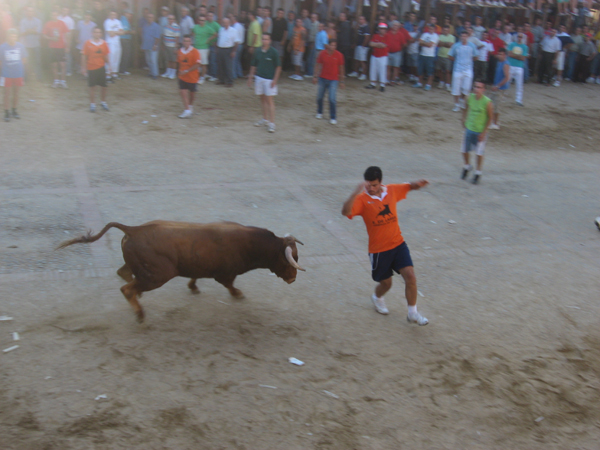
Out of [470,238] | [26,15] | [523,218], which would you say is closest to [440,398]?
[470,238]

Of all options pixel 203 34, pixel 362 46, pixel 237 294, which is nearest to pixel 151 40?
pixel 203 34

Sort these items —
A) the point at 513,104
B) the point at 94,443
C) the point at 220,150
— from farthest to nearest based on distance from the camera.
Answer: the point at 513,104 < the point at 220,150 < the point at 94,443

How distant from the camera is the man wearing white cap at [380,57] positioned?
16.5 metres

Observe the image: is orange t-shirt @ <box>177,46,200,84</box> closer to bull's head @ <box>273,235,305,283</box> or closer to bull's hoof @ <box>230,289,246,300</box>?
bull's hoof @ <box>230,289,246,300</box>

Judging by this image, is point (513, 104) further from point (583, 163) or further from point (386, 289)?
point (386, 289)

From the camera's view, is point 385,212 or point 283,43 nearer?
point 385,212

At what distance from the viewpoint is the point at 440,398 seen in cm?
498

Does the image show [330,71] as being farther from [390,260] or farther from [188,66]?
[390,260]

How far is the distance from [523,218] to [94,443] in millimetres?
7381

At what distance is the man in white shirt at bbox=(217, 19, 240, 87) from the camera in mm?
15930

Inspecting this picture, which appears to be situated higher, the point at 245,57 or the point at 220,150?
the point at 245,57

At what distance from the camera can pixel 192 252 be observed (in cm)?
554

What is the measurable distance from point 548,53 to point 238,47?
11438 mm

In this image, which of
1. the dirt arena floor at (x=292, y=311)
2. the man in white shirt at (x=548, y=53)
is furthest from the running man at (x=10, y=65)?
the man in white shirt at (x=548, y=53)
